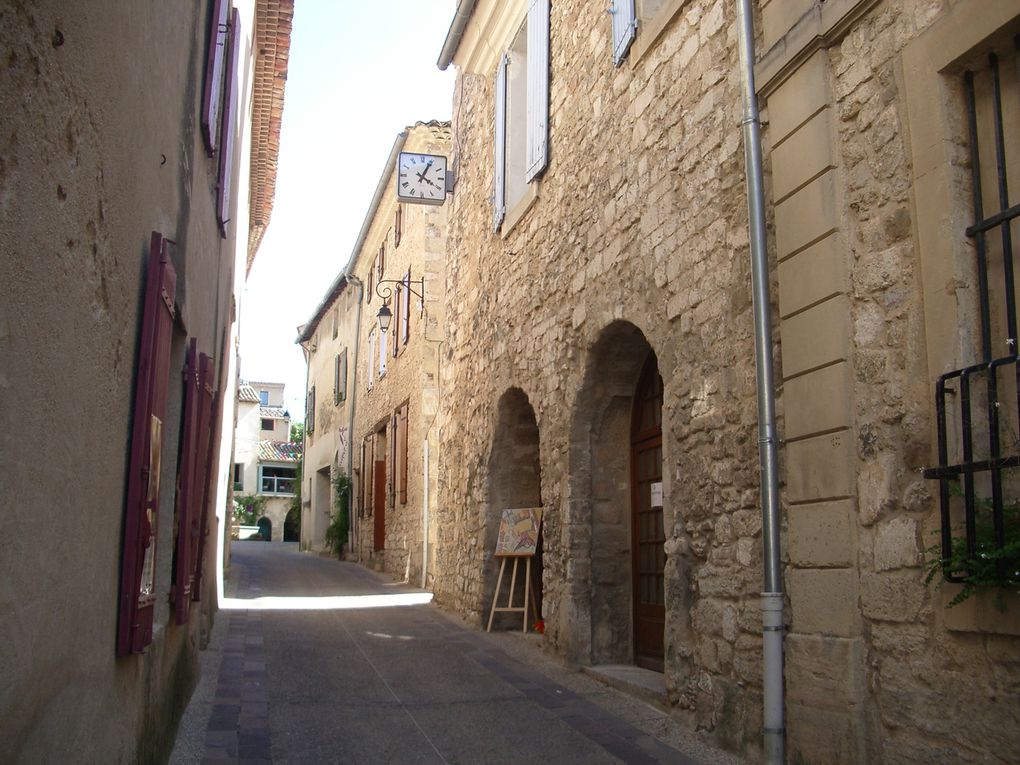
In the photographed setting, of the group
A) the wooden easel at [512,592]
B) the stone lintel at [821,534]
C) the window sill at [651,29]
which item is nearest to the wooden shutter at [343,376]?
the wooden easel at [512,592]

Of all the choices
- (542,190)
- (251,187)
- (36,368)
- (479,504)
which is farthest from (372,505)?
(36,368)

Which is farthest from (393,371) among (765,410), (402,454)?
(765,410)

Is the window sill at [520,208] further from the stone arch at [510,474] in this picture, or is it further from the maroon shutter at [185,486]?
the maroon shutter at [185,486]

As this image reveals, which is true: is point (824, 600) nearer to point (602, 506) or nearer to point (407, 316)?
point (602, 506)

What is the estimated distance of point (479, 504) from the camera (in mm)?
10445

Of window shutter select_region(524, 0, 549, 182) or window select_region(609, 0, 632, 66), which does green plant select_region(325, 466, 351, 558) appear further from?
window select_region(609, 0, 632, 66)

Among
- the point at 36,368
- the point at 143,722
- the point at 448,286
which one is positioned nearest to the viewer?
the point at 36,368

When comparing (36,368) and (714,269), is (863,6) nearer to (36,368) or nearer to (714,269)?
(714,269)

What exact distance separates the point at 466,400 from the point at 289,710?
568cm

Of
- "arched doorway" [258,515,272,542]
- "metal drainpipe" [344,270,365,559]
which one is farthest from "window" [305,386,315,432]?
"arched doorway" [258,515,272,542]

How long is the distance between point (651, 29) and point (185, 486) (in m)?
4.10

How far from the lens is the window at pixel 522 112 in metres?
8.91

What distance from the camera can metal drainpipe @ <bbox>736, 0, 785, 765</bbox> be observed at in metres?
4.67

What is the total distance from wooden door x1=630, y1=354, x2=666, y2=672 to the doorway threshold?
0.17m
